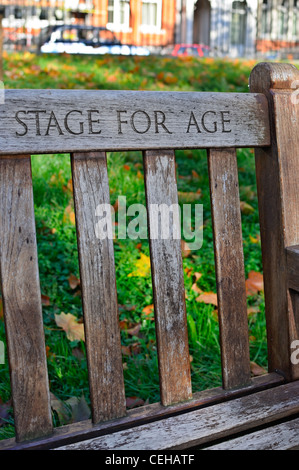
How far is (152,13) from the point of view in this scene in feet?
59.9

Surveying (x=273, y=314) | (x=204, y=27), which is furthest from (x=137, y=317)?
(x=204, y=27)

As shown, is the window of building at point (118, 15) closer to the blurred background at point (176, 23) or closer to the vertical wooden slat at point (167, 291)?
the blurred background at point (176, 23)

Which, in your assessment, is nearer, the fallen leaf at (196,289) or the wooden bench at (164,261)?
the wooden bench at (164,261)

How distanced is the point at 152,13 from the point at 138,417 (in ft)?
61.6

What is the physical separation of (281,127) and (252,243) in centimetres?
139

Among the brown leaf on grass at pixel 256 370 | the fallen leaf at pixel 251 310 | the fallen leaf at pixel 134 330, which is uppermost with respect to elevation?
the fallen leaf at pixel 251 310

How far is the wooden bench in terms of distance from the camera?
42.7 inches

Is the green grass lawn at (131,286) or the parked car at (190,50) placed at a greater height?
the parked car at (190,50)

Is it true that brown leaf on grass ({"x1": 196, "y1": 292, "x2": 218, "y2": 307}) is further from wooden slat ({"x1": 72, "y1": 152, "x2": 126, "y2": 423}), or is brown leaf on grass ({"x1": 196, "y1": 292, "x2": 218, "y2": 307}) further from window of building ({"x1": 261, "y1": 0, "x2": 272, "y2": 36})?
window of building ({"x1": 261, "y1": 0, "x2": 272, "y2": 36})

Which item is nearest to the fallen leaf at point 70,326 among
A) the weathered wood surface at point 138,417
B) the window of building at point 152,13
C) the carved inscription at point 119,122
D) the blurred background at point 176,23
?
the weathered wood surface at point 138,417

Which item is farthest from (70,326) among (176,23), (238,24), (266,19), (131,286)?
(266,19)

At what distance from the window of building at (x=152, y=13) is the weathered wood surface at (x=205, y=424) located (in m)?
18.3

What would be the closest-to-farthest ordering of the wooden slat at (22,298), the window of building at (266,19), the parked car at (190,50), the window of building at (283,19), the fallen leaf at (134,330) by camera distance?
the wooden slat at (22,298), the fallen leaf at (134,330), the parked car at (190,50), the window of building at (266,19), the window of building at (283,19)

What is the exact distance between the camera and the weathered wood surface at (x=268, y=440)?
1123 mm
